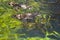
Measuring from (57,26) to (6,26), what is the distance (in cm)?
70

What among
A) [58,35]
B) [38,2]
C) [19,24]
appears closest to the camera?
[58,35]

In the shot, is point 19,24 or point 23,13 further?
point 23,13

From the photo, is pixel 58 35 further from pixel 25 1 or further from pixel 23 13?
pixel 25 1

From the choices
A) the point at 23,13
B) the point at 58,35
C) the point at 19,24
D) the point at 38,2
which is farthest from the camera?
the point at 38,2

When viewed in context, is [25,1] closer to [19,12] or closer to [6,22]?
[19,12]

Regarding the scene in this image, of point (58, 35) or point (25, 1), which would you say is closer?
point (58, 35)

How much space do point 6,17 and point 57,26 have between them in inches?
30.5

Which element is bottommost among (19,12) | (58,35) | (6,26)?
(58,35)

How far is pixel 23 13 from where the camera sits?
374 centimetres

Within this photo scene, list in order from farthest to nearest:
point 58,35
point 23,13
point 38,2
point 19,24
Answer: point 38,2, point 23,13, point 19,24, point 58,35

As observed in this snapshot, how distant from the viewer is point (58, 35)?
3166mm

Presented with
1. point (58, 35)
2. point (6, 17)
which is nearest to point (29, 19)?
point (6, 17)

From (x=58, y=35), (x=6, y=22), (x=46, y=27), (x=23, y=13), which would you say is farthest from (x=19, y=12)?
(x=58, y=35)

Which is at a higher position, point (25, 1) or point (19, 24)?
point (25, 1)
